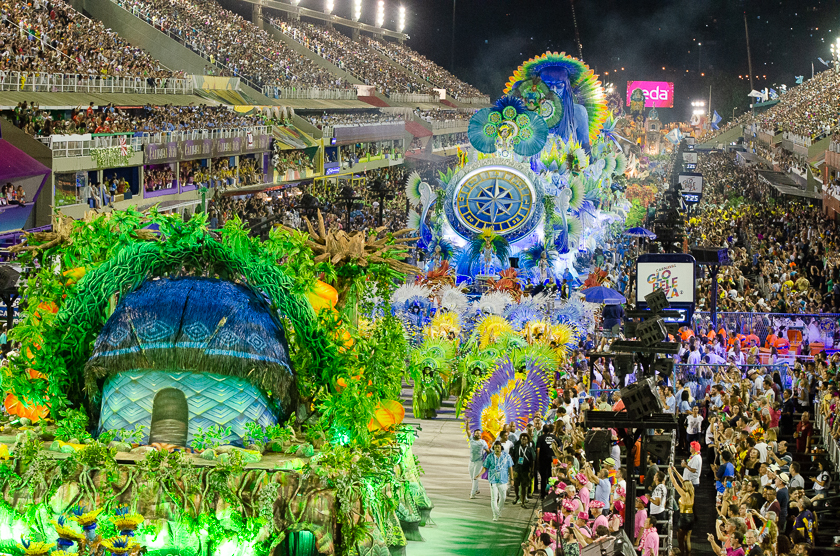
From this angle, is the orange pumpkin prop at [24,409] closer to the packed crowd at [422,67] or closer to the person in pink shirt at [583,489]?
the person in pink shirt at [583,489]

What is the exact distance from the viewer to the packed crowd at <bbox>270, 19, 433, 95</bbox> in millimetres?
69938

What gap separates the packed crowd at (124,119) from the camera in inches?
1163

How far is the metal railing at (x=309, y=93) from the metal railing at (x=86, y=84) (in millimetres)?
9427

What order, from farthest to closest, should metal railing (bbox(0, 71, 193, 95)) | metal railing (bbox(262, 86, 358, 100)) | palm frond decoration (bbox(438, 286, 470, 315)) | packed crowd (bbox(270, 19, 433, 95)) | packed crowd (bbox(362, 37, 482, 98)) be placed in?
packed crowd (bbox(362, 37, 482, 98)) → packed crowd (bbox(270, 19, 433, 95)) → metal railing (bbox(262, 86, 358, 100)) → metal railing (bbox(0, 71, 193, 95)) → palm frond decoration (bbox(438, 286, 470, 315))

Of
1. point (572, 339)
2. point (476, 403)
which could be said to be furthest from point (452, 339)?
point (476, 403)

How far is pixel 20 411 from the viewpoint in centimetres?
931

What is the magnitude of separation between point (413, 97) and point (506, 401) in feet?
209

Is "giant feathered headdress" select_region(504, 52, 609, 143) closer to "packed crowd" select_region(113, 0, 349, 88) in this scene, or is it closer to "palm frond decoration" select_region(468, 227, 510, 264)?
"palm frond decoration" select_region(468, 227, 510, 264)

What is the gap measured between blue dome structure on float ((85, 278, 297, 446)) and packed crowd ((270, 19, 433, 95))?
203 ft

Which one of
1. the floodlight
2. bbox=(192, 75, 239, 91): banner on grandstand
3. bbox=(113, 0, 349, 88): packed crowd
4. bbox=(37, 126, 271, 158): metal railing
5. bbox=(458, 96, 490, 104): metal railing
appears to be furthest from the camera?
the floodlight

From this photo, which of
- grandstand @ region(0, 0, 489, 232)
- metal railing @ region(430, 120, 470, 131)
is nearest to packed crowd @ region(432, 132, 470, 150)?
grandstand @ region(0, 0, 489, 232)

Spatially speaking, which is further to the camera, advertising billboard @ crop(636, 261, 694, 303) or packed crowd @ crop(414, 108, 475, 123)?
packed crowd @ crop(414, 108, 475, 123)

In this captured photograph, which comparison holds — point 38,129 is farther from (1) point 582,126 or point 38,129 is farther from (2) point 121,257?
(2) point 121,257

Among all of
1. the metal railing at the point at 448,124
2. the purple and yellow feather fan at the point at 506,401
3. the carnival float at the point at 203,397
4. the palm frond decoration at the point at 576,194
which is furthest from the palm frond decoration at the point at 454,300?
the metal railing at the point at 448,124
